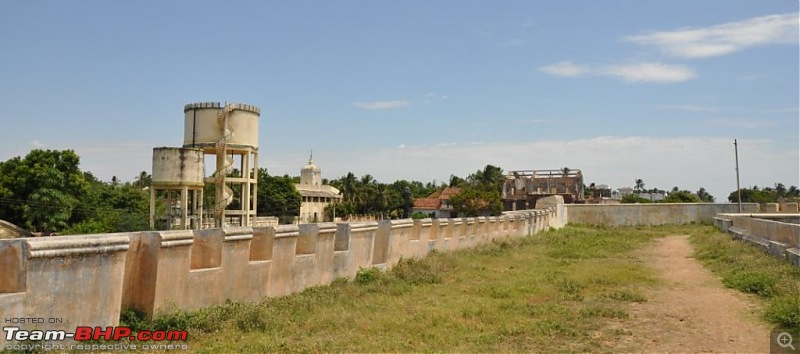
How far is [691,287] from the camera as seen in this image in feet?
36.4

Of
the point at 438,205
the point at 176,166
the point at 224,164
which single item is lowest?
the point at 438,205

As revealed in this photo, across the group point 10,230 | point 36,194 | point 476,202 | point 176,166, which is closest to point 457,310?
point 176,166

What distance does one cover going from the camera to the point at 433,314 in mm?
7871

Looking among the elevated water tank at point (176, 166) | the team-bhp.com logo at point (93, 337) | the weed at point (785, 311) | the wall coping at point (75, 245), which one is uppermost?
the elevated water tank at point (176, 166)

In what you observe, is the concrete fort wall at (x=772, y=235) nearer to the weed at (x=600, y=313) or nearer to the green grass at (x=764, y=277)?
the green grass at (x=764, y=277)

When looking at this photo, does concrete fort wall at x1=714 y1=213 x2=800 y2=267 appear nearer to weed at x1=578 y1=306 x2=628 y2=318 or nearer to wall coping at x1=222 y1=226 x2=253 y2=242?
weed at x1=578 y1=306 x2=628 y2=318

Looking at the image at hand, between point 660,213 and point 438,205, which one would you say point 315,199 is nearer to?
point 438,205

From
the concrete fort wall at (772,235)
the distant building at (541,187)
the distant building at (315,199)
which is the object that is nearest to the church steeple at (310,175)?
the distant building at (315,199)

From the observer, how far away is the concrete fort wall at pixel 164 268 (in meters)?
5.06

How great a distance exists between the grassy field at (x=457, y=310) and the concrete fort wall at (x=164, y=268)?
26 cm

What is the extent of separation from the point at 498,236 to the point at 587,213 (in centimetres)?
1839

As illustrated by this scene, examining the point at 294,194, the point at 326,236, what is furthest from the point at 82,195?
the point at 326,236

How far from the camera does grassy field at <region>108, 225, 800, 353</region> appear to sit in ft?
20.6

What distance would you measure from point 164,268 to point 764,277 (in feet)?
32.8
